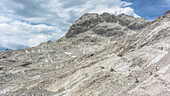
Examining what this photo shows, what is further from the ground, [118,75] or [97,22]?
[97,22]

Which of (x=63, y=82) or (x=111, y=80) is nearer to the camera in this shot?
(x=111, y=80)

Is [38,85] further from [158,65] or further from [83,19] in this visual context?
[83,19]

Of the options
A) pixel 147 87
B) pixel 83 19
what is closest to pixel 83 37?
pixel 83 19

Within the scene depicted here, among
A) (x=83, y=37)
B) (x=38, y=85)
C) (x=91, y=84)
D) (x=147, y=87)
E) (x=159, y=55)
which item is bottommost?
(x=38, y=85)

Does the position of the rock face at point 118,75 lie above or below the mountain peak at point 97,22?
below

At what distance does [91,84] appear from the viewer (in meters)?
17.0

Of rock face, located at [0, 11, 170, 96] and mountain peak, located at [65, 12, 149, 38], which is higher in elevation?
mountain peak, located at [65, 12, 149, 38]

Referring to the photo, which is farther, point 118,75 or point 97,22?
point 97,22

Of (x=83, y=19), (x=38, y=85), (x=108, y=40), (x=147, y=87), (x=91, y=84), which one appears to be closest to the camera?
(x=147, y=87)

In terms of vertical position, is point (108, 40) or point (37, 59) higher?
point (108, 40)

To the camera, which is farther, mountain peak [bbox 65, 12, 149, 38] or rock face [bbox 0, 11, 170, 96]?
mountain peak [bbox 65, 12, 149, 38]

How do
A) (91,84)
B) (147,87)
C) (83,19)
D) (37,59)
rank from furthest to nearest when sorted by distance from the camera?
(83,19) → (37,59) → (91,84) → (147,87)

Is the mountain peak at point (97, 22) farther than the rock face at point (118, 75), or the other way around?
the mountain peak at point (97, 22)

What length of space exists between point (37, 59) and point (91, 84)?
47.5 m
